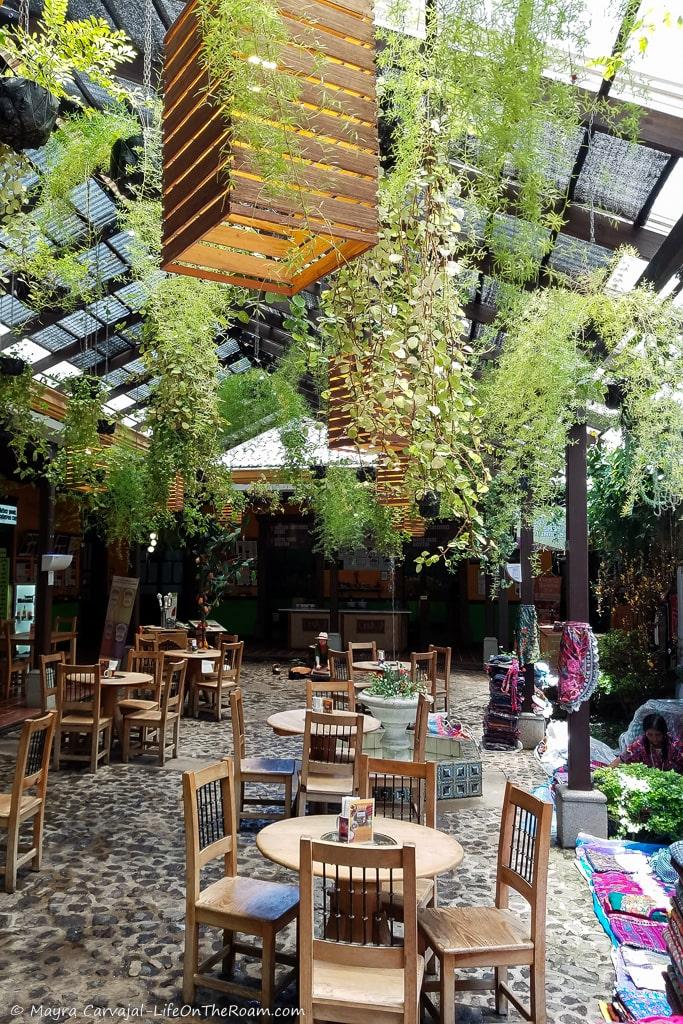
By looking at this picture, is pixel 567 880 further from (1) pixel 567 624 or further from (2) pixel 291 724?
(2) pixel 291 724

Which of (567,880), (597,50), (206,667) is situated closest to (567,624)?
(567,880)

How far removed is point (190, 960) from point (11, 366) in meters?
4.64

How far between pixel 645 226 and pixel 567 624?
2.56 m

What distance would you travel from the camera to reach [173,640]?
1048 cm

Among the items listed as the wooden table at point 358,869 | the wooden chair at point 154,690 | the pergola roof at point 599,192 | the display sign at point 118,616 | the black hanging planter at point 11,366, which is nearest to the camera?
the wooden table at point 358,869

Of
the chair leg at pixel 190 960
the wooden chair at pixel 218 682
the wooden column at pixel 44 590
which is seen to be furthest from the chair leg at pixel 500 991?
the wooden column at pixel 44 590

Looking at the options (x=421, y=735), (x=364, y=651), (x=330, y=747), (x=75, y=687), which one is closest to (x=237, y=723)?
Result: (x=330, y=747)

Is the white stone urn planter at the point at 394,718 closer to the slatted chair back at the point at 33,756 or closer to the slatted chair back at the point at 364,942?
the slatted chair back at the point at 33,756

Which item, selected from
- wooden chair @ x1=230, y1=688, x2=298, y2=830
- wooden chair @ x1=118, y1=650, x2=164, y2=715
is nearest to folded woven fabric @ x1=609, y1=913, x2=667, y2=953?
wooden chair @ x1=230, y1=688, x2=298, y2=830

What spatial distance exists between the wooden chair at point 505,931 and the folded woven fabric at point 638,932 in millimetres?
932

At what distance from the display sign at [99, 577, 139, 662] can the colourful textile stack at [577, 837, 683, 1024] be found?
7.68 m

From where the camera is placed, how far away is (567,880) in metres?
4.62

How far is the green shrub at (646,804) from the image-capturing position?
4.98m

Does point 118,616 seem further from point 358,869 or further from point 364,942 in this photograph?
point 364,942
